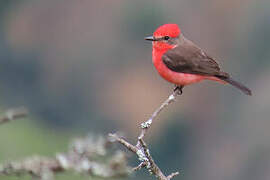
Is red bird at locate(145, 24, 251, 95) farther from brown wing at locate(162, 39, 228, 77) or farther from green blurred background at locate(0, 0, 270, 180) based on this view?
green blurred background at locate(0, 0, 270, 180)

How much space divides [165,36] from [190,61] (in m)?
0.29

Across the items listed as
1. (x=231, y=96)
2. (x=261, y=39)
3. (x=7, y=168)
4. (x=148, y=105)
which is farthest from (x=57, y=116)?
(x=7, y=168)

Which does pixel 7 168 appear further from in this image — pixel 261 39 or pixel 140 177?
pixel 261 39

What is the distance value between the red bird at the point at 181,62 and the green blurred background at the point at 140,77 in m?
13.4

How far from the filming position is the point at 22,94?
2131 cm

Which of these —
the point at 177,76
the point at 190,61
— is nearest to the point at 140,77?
the point at 190,61

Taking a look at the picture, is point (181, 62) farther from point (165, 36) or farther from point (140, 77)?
point (140, 77)

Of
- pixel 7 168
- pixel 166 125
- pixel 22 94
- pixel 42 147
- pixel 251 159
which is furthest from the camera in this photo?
pixel 22 94

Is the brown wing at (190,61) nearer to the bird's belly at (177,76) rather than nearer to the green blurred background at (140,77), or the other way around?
the bird's belly at (177,76)

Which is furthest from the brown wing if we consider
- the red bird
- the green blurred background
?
the green blurred background

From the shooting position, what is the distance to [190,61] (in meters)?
3.85

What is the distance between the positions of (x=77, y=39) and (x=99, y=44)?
1.22 m

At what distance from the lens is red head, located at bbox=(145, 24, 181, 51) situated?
3.49 m

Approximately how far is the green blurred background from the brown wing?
1335 centimetres
